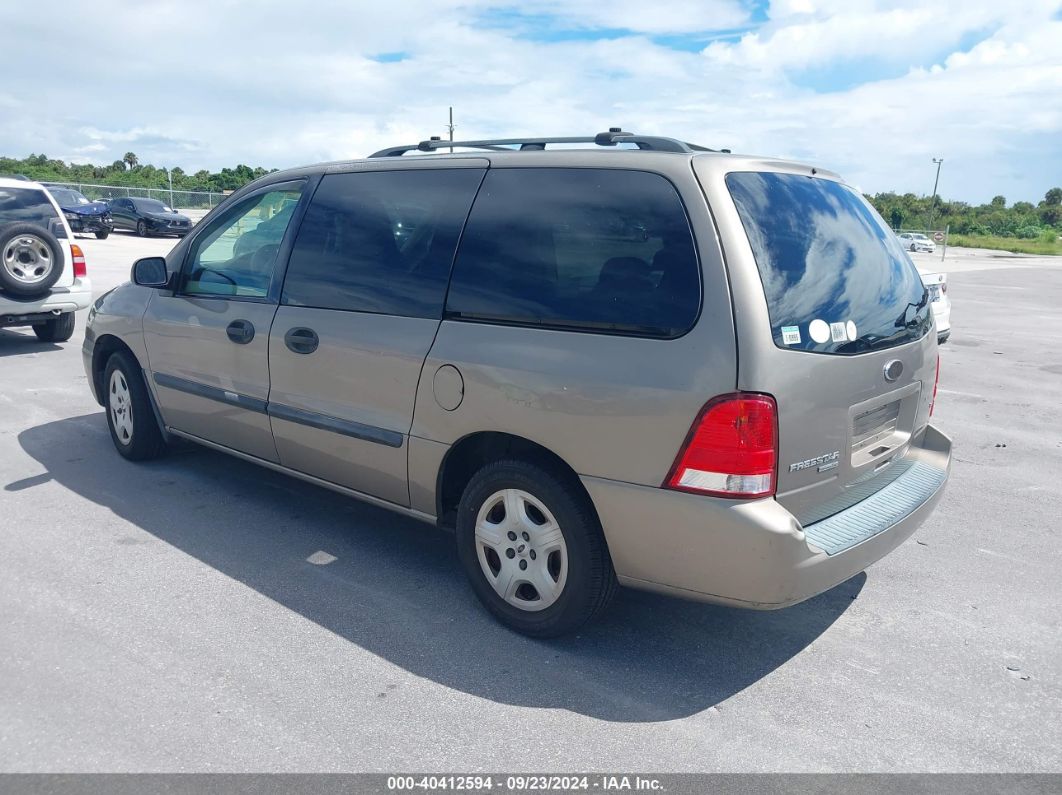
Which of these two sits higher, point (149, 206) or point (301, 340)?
point (149, 206)

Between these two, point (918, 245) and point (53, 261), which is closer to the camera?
point (53, 261)

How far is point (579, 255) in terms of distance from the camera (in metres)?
3.26

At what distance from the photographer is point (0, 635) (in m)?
3.40

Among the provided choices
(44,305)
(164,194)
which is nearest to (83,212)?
(164,194)

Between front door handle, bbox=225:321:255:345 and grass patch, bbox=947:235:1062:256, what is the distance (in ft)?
218

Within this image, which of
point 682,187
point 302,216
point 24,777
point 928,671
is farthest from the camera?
point 302,216

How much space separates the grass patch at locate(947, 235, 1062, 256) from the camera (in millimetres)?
60438

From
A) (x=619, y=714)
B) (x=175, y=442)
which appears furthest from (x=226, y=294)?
(x=619, y=714)

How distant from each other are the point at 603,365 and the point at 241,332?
7.28 ft

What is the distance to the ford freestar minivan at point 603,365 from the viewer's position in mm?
2896

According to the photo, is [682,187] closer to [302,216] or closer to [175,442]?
[302,216]

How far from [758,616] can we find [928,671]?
0.70 meters

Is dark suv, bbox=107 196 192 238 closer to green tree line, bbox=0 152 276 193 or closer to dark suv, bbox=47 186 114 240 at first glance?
dark suv, bbox=47 186 114 240

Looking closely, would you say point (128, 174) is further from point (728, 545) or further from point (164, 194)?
point (728, 545)
